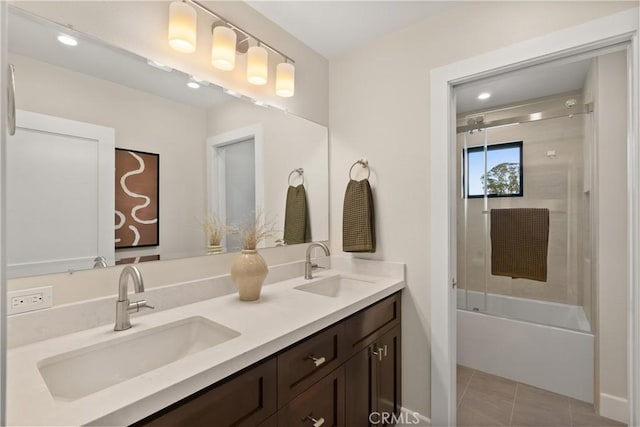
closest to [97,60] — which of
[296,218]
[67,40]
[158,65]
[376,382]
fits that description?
[67,40]

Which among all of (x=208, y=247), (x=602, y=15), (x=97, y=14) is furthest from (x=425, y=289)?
(x=97, y=14)

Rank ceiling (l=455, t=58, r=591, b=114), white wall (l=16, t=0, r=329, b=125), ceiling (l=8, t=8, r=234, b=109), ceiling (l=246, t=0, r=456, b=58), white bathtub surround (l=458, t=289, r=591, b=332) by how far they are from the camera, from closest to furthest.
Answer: ceiling (l=8, t=8, r=234, b=109)
white wall (l=16, t=0, r=329, b=125)
ceiling (l=246, t=0, r=456, b=58)
ceiling (l=455, t=58, r=591, b=114)
white bathtub surround (l=458, t=289, r=591, b=332)

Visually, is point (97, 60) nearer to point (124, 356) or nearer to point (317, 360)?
point (124, 356)

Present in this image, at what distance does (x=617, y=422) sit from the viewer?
6.06ft

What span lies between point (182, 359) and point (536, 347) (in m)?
2.55

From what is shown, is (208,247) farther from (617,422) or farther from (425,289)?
(617,422)

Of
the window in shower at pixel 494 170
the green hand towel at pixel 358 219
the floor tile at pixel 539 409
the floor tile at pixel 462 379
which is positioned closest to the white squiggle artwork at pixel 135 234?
the green hand towel at pixel 358 219

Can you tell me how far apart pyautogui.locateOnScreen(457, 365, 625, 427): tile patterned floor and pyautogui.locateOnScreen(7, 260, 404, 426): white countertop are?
1.14m

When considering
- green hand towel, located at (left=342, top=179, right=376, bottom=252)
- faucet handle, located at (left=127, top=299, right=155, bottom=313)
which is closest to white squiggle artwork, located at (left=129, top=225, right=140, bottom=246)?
faucet handle, located at (left=127, top=299, right=155, bottom=313)

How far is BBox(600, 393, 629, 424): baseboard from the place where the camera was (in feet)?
6.05

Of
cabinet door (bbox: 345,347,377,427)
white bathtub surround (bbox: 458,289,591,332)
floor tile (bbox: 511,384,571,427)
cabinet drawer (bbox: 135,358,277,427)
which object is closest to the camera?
cabinet drawer (bbox: 135,358,277,427)

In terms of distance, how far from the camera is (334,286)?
198 centimetres

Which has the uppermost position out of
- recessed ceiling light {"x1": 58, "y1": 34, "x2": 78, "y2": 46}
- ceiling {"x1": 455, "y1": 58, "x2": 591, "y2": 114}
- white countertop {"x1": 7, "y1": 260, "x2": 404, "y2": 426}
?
ceiling {"x1": 455, "y1": 58, "x2": 591, "y2": 114}

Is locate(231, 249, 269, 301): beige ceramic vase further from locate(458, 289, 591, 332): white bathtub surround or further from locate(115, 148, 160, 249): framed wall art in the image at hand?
locate(458, 289, 591, 332): white bathtub surround
